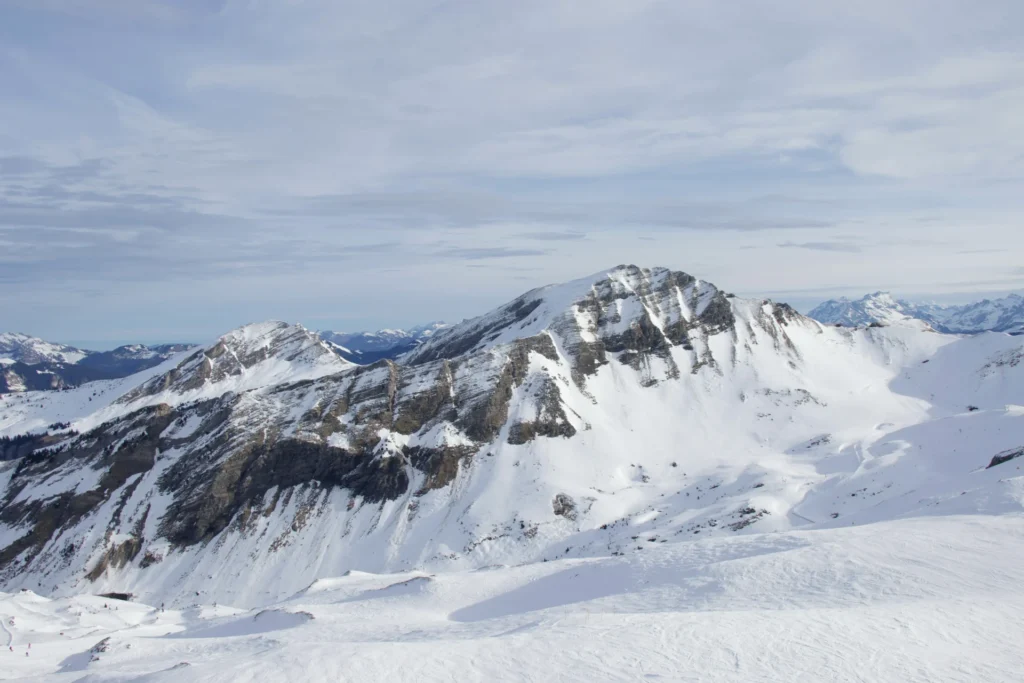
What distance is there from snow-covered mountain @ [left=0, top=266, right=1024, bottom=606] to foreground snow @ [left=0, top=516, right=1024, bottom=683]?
16.3 metres

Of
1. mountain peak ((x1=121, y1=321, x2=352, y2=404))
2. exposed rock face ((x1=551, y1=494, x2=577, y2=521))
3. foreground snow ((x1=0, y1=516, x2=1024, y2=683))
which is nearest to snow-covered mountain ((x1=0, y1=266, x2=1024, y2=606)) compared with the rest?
exposed rock face ((x1=551, y1=494, x2=577, y2=521))

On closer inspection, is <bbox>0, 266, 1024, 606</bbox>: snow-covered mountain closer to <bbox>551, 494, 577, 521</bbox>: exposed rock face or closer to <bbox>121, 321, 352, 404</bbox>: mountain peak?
<bbox>551, 494, 577, 521</bbox>: exposed rock face

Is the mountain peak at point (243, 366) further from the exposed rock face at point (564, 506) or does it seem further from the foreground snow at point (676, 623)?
the foreground snow at point (676, 623)

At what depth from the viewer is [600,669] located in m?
23.0

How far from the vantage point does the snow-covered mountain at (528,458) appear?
7181 cm

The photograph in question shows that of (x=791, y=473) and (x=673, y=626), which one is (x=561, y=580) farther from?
(x=791, y=473)

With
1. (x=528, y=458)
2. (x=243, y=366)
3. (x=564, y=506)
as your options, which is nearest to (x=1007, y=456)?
(x=564, y=506)

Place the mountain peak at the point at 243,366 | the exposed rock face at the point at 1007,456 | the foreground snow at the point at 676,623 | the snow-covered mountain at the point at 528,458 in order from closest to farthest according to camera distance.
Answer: the foreground snow at the point at 676,623 → the exposed rock face at the point at 1007,456 → the snow-covered mountain at the point at 528,458 → the mountain peak at the point at 243,366

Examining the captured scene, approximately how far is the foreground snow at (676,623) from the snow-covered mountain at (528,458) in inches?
643

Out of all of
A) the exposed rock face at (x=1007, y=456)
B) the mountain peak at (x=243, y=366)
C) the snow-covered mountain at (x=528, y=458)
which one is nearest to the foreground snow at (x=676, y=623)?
the snow-covered mountain at (x=528, y=458)

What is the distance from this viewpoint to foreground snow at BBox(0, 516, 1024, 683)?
889 inches

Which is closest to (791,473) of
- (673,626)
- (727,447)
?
(727,447)

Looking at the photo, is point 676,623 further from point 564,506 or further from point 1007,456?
point 564,506

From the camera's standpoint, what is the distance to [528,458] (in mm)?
86750
